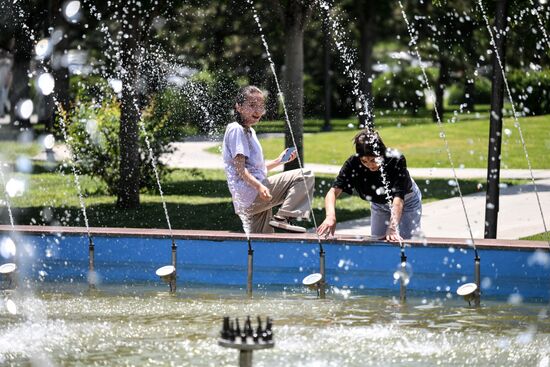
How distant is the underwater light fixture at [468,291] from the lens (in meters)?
8.59

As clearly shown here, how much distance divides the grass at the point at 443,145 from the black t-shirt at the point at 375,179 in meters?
10.9

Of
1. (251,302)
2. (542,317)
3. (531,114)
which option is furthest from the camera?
(531,114)

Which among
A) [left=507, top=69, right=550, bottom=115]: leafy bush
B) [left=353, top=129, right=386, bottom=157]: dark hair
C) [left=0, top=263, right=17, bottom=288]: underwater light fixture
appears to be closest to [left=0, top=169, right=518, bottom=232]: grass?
[left=0, top=263, right=17, bottom=288]: underwater light fixture

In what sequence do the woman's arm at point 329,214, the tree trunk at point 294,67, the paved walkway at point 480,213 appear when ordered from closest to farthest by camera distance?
the woman's arm at point 329,214
the paved walkway at point 480,213
the tree trunk at point 294,67

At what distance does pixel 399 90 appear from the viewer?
41.1m

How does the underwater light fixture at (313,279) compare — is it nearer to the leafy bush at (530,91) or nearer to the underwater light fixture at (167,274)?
the underwater light fixture at (167,274)

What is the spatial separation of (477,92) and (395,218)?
36308 millimetres

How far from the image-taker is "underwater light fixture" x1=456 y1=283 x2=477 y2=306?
8.59m

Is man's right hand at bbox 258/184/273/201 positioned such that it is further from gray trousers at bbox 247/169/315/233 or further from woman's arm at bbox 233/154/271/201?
gray trousers at bbox 247/169/315/233

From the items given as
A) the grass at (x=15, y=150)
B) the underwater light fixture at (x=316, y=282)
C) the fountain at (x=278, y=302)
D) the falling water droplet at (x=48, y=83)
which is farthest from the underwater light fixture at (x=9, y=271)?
the falling water droplet at (x=48, y=83)

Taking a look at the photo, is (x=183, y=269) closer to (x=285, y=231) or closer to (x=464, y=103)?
(x=285, y=231)

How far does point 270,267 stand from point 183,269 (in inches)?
29.4

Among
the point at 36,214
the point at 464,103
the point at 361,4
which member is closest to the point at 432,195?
the point at 36,214

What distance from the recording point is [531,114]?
30531mm
